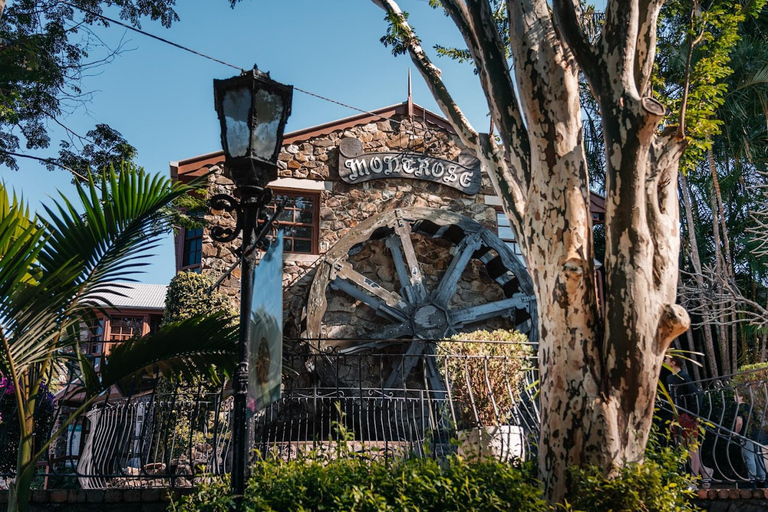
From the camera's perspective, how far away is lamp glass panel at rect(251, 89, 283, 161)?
3.79 meters

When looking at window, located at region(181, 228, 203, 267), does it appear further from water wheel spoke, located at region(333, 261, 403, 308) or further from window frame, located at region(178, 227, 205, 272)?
water wheel spoke, located at region(333, 261, 403, 308)

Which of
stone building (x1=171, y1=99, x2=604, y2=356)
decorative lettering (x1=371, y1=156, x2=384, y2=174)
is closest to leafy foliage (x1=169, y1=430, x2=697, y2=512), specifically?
stone building (x1=171, y1=99, x2=604, y2=356)

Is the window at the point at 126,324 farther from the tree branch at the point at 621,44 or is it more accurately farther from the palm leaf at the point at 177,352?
the tree branch at the point at 621,44

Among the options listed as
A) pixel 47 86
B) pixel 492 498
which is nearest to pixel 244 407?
pixel 492 498

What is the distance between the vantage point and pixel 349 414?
9.83 metres

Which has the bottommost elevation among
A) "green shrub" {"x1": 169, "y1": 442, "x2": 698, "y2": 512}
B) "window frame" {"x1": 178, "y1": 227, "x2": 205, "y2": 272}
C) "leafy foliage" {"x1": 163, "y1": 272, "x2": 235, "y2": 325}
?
"green shrub" {"x1": 169, "y1": 442, "x2": 698, "y2": 512}

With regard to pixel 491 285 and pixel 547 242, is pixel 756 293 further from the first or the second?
pixel 547 242

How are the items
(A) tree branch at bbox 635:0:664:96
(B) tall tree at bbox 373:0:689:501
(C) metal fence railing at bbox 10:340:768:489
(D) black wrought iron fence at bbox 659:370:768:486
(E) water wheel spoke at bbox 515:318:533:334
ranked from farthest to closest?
(E) water wheel spoke at bbox 515:318:533:334 → (D) black wrought iron fence at bbox 659:370:768:486 → (C) metal fence railing at bbox 10:340:768:489 → (A) tree branch at bbox 635:0:664:96 → (B) tall tree at bbox 373:0:689:501

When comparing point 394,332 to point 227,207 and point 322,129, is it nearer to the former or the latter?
point 322,129

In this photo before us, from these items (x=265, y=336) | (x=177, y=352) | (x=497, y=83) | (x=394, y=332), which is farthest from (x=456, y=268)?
(x=265, y=336)

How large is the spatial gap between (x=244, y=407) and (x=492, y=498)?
1305 millimetres

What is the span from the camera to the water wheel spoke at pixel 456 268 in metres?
11.0

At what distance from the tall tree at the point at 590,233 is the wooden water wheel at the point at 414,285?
20.9 ft

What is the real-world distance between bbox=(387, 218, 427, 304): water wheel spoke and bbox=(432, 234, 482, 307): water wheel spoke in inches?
11.5
